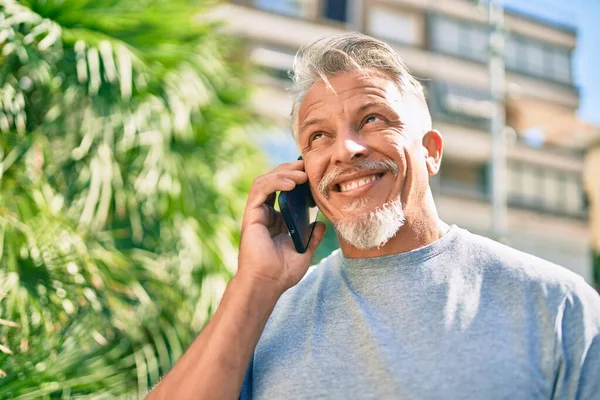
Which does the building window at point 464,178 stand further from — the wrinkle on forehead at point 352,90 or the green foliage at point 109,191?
the wrinkle on forehead at point 352,90

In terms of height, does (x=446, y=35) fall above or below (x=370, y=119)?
above

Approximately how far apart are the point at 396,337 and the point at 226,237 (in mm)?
2618

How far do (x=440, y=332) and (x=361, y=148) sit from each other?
0.46 m

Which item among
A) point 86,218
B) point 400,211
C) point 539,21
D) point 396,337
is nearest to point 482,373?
point 396,337

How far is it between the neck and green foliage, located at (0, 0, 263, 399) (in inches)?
55.1

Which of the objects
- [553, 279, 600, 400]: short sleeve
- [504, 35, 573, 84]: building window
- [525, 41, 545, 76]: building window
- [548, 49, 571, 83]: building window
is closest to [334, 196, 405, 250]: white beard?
[553, 279, 600, 400]: short sleeve

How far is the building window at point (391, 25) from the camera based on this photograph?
20.8 metres

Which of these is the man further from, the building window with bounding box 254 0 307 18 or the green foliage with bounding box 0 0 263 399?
the building window with bounding box 254 0 307 18

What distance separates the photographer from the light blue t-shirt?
1.38 meters

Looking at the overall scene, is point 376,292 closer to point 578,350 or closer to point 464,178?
point 578,350

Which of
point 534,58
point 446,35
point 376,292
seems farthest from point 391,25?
point 376,292

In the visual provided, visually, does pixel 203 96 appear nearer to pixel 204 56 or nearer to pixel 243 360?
pixel 204 56

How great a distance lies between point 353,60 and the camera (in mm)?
1741

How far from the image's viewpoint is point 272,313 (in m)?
1.73
